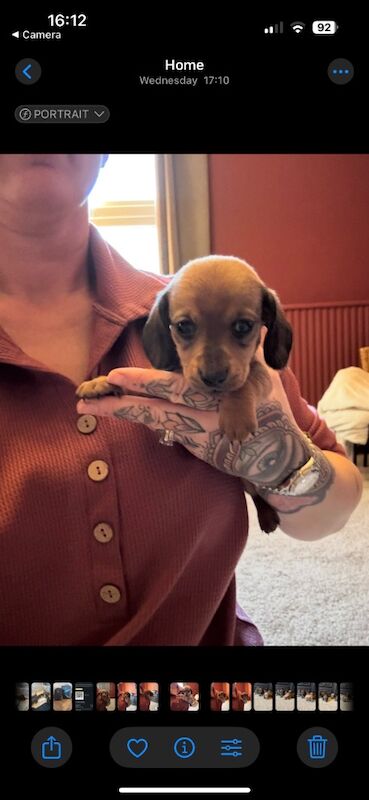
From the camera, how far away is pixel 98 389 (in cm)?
54

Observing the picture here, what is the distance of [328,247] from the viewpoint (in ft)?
2.19

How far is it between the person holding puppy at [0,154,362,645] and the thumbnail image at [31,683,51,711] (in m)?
0.10

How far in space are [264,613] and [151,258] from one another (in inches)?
19.0

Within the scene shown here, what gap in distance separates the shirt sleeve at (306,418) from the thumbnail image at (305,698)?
274 mm

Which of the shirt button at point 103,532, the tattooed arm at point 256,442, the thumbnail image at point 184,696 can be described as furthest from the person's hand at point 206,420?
the thumbnail image at point 184,696

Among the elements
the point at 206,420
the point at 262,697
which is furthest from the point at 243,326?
the point at 262,697

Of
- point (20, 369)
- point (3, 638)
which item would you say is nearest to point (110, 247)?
point (20, 369)

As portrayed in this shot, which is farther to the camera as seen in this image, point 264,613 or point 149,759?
point 264,613

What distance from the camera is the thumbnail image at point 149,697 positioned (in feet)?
1.54

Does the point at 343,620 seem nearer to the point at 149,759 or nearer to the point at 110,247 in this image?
the point at 149,759

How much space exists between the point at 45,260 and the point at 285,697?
0.50m
